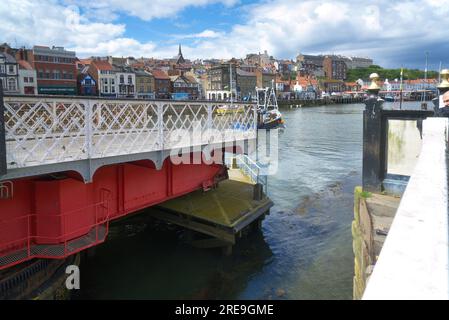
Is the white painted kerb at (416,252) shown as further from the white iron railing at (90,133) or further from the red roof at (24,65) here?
the red roof at (24,65)

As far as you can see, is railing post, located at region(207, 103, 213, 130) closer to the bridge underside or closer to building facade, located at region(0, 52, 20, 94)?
the bridge underside

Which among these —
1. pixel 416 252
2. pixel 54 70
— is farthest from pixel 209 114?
pixel 54 70

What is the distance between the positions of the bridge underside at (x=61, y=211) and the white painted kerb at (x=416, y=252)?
821 cm

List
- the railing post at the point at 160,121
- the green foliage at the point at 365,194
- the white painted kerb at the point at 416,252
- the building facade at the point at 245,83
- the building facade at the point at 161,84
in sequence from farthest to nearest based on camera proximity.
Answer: the building facade at the point at 245,83 → the building facade at the point at 161,84 → the green foliage at the point at 365,194 → the railing post at the point at 160,121 → the white painted kerb at the point at 416,252

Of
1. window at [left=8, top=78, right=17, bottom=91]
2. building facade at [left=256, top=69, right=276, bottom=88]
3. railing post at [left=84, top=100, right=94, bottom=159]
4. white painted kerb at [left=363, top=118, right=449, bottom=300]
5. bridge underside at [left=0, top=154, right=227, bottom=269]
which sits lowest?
bridge underside at [left=0, top=154, right=227, bottom=269]

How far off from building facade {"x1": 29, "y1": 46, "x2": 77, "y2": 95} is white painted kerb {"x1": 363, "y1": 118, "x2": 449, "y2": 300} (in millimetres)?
84551

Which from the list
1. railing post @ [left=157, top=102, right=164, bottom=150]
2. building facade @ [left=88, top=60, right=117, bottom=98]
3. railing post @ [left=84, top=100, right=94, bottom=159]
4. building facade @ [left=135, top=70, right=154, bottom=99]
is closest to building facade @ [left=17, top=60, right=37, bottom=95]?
building facade @ [left=88, top=60, right=117, bottom=98]

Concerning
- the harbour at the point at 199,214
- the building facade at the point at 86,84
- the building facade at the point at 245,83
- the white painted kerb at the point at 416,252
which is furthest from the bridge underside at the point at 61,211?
the building facade at the point at 245,83

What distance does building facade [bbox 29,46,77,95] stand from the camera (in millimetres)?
78625

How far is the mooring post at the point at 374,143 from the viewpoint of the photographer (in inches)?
459

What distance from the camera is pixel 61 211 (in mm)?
9273

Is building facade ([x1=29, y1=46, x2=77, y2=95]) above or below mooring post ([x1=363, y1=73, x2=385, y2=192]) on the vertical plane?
above

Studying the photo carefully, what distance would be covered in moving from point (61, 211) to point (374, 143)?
9166 mm

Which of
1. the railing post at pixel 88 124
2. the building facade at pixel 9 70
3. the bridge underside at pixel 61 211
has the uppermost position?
the building facade at pixel 9 70
